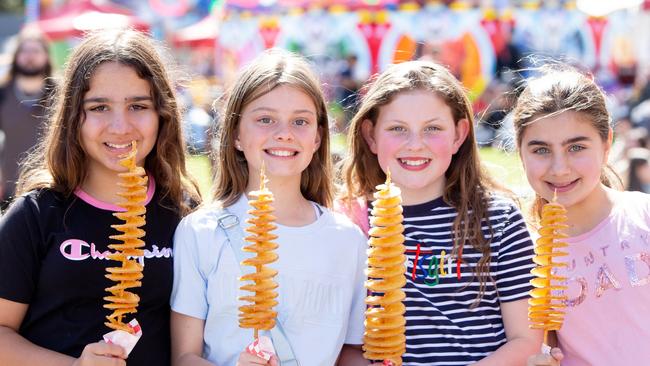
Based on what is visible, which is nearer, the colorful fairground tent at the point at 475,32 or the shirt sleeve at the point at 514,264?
the shirt sleeve at the point at 514,264

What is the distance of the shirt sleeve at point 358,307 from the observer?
3.26 meters

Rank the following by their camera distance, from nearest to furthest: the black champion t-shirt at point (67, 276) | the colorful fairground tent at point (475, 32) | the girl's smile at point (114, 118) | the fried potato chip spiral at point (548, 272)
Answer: the fried potato chip spiral at point (548, 272)
the black champion t-shirt at point (67, 276)
the girl's smile at point (114, 118)
the colorful fairground tent at point (475, 32)

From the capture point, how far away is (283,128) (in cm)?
325

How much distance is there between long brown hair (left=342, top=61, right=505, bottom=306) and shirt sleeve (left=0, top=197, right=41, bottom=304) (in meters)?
1.39

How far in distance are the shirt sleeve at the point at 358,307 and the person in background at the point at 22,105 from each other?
463 cm

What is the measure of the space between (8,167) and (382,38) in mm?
11497

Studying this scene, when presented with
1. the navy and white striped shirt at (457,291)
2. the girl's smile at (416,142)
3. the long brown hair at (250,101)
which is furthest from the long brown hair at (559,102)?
the long brown hair at (250,101)

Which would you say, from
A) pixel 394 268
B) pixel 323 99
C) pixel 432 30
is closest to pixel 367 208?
pixel 323 99

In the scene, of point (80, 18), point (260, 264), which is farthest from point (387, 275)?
point (80, 18)

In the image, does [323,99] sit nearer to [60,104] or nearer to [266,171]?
[266,171]

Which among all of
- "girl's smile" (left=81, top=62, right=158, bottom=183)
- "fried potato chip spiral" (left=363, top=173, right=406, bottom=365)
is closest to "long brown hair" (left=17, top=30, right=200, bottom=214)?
"girl's smile" (left=81, top=62, right=158, bottom=183)

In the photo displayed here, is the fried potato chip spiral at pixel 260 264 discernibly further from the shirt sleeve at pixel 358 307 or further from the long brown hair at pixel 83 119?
the long brown hair at pixel 83 119

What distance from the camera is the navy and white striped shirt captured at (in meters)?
3.20

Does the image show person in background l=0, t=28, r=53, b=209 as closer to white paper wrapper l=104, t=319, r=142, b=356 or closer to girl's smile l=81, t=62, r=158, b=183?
girl's smile l=81, t=62, r=158, b=183
